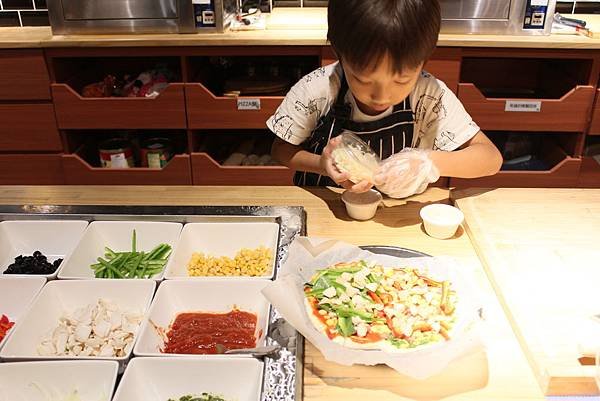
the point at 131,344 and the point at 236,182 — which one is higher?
the point at 131,344

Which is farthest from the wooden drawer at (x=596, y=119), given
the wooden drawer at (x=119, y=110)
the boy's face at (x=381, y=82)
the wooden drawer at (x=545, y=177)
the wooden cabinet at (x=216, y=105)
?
the wooden drawer at (x=119, y=110)

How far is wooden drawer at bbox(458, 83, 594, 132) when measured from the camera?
272cm

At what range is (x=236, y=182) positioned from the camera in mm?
3008

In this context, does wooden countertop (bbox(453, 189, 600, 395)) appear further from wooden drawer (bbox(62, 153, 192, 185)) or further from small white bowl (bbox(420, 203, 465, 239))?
wooden drawer (bbox(62, 153, 192, 185))

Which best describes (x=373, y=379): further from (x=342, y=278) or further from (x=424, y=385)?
(x=342, y=278)

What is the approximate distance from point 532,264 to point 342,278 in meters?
0.41

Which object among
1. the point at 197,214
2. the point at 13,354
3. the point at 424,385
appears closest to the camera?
the point at 424,385

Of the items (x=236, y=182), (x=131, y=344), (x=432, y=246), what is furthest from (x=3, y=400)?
(x=236, y=182)

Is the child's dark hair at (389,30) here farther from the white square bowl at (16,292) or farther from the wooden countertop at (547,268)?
the white square bowl at (16,292)

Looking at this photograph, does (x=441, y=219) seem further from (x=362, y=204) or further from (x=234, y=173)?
(x=234, y=173)

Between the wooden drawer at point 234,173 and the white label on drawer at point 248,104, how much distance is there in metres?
0.33

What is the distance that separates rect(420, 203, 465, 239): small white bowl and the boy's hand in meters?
0.16

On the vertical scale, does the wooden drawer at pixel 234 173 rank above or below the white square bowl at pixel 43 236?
below

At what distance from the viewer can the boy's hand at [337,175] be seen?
1.33 metres
